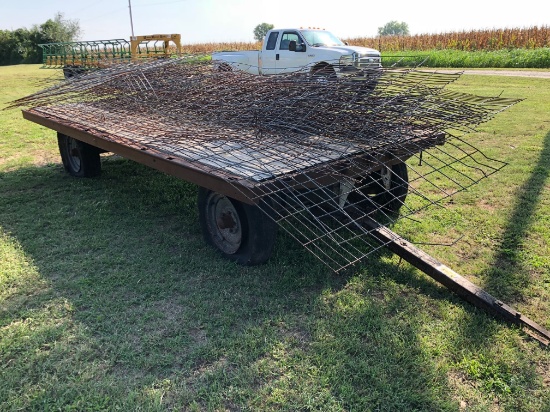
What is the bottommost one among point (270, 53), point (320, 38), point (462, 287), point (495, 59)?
point (462, 287)

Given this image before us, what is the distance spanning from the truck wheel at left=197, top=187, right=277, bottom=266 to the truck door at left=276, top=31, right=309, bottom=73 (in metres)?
9.53

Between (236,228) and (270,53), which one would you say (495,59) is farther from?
(236,228)

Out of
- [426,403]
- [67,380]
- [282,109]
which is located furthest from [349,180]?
[67,380]

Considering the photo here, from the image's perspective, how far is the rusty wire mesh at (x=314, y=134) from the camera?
314 cm

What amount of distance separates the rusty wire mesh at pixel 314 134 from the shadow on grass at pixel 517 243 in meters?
0.61

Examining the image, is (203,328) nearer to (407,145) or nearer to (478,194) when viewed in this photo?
(407,145)

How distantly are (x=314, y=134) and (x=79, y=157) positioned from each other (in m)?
3.38

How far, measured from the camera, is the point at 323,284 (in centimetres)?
329

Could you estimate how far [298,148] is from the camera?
3523 millimetres

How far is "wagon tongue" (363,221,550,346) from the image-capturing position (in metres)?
2.74

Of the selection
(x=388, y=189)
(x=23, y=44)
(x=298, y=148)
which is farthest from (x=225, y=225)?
(x=23, y=44)

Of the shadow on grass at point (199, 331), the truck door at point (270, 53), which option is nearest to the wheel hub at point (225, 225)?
the shadow on grass at point (199, 331)

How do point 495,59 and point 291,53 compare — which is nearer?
point 291,53

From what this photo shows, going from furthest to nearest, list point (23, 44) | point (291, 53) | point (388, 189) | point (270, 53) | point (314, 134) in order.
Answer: point (23, 44), point (270, 53), point (291, 53), point (388, 189), point (314, 134)
